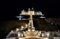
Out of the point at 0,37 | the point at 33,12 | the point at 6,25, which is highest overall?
the point at 33,12

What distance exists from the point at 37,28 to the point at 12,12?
336 mm

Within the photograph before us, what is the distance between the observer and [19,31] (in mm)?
1606

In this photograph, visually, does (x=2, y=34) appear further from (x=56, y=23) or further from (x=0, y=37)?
(x=56, y=23)

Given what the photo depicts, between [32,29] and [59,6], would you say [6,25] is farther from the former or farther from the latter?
[59,6]

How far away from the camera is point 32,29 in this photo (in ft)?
5.25

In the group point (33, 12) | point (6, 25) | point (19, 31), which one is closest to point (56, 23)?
point (33, 12)

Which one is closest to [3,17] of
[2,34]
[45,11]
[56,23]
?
[2,34]

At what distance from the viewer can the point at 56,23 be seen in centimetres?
163

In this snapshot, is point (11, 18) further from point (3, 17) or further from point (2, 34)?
point (2, 34)

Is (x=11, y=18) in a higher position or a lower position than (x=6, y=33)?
higher

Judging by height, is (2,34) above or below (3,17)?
below

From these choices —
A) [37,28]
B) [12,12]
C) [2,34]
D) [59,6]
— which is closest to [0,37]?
[2,34]

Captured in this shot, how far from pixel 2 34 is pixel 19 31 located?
19cm

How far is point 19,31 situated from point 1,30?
20cm
